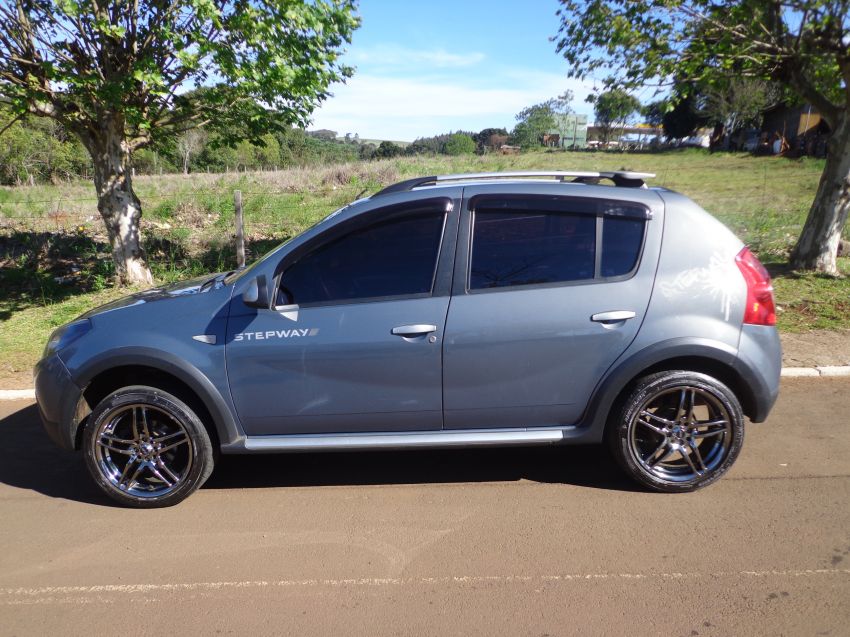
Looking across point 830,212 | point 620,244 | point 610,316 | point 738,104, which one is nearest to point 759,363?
point 610,316

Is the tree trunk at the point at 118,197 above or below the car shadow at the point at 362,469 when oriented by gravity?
above

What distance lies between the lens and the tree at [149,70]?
7.33 m

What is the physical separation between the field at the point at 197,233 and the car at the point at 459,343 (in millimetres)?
3253

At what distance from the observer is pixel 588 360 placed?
3.75 metres

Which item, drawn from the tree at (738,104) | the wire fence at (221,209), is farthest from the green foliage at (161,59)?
the tree at (738,104)

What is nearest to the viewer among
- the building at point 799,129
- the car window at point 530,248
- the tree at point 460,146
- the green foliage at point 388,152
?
the car window at point 530,248

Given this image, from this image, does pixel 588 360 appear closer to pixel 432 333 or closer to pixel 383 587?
pixel 432 333

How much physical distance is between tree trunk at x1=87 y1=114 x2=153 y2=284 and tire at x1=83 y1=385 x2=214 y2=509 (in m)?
5.96

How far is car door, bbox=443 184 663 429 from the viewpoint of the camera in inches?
146

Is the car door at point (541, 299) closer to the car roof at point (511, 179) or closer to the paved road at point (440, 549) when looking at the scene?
the car roof at point (511, 179)

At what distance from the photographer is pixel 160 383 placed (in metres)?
4.02

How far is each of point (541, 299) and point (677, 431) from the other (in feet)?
3.79

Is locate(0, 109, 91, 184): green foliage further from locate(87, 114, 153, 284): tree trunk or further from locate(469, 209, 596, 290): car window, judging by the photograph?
locate(469, 209, 596, 290): car window

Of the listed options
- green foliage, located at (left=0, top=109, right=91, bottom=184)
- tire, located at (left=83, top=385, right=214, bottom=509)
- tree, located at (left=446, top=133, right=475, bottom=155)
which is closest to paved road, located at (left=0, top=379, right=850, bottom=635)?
tire, located at (left=83, top=385, right=214, bottom=509)
